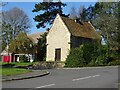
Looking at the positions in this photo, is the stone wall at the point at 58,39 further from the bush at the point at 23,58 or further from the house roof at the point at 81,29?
the bush at the point at 23,58

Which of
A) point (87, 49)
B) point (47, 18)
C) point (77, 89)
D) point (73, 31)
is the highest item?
point (47, 18)

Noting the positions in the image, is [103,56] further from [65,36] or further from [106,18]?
[106,18]

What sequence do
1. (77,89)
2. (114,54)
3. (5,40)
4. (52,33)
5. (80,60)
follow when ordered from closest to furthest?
1. (77,89)
2. (80,60)
3. (114,54)
4. (52,33)
5. (5,40)

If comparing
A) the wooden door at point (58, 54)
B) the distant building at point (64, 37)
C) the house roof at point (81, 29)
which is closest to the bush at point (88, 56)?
the distant building at point (64, 37)

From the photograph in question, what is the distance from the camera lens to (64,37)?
56.4m

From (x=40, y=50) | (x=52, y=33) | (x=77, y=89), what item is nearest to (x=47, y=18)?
(x=40, y=50)

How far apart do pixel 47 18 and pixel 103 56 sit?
26.3m

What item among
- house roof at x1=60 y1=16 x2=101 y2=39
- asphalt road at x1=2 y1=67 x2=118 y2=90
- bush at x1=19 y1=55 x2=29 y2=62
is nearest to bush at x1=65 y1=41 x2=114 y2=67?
house roof at x1=60 y1=16 x2=101 y2=39

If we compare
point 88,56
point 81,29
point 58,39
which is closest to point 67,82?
point 88,56

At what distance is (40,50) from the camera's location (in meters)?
68.4

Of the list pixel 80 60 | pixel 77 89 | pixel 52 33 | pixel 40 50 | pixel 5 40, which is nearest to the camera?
pixel 77 89

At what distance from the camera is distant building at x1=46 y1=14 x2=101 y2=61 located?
55688 mm

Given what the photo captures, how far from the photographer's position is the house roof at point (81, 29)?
56.8m

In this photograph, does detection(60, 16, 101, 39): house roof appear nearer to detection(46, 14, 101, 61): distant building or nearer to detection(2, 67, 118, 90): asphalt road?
detection(46, 14, 101, 61): distant building
